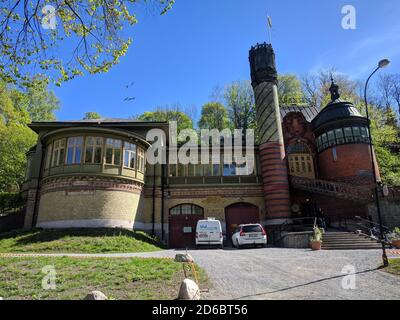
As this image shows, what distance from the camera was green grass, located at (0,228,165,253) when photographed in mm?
15663

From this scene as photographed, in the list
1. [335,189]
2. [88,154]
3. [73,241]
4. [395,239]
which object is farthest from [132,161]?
[395,239]

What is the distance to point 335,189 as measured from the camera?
73.5 feet

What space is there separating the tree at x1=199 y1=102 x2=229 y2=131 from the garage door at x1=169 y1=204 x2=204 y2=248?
2214 centimetres

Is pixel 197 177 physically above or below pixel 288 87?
below

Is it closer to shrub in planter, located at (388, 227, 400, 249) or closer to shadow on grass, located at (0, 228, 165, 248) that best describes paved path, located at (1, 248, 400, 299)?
shrub in planter, located at (388, 227, 400, 249)

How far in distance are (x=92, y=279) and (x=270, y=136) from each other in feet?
67.3

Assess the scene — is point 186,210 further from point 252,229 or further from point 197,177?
point 252,229

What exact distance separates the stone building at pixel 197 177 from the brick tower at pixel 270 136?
0.28 feet

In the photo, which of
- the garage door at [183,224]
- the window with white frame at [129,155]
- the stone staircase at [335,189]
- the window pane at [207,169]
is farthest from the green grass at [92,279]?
the stone staircase at [335,189]

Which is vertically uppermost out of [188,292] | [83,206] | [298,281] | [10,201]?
[10,201]
